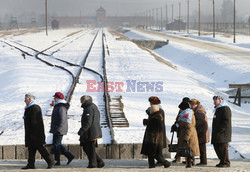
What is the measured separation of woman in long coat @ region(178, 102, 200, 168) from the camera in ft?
26.5

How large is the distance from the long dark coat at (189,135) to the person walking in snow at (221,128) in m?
0.45

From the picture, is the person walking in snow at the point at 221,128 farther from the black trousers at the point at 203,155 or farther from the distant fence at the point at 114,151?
the distant fence at the point at 114,151

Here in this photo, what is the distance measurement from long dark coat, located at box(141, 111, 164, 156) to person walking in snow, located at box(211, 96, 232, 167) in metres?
1.09

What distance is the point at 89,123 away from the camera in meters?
7.97

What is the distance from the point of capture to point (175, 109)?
15867mm

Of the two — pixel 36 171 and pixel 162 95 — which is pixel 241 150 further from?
pixel 162 95

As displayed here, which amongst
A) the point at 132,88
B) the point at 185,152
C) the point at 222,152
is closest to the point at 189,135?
the point at 185,152

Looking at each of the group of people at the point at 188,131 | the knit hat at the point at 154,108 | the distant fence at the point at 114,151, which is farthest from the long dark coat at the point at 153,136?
the distant fence at the point at 114,151

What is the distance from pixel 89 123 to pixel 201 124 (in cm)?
214

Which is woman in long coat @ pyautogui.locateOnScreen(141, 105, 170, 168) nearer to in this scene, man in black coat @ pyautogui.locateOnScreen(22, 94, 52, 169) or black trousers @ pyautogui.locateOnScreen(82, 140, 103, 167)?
black trousers @ pyautogui.locateOnScreen(82, 140, 103, 167)

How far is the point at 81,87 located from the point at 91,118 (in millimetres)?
10447

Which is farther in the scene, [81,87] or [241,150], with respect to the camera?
[81,87]

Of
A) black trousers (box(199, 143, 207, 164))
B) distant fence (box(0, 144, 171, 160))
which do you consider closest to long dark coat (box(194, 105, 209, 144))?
black trousers (box(199, 143, 207, 164))

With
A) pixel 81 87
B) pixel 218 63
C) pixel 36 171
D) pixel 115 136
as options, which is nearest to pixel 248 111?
pixel 81 87
